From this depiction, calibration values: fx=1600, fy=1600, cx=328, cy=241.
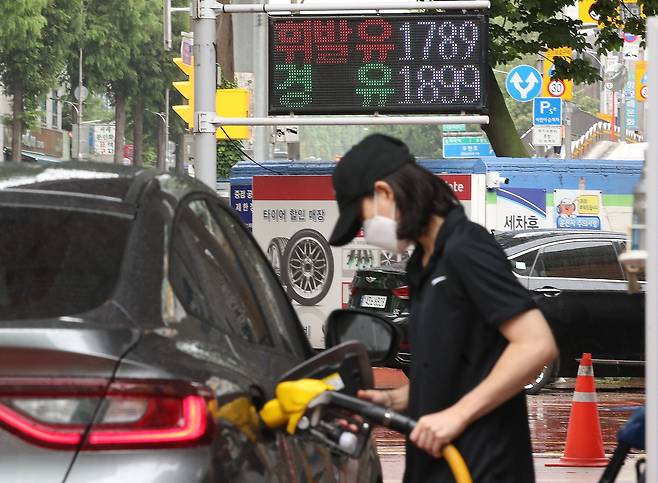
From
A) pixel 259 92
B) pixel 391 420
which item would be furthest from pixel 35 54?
pixel 391 420

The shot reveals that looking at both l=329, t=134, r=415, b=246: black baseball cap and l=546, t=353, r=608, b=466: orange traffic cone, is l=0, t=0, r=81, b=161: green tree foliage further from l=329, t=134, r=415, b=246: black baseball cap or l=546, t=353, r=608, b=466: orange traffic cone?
l=329, t=134, r=415, b=246: black baseball cap

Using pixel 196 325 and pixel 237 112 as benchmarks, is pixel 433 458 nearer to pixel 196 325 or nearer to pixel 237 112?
pixel 196 325

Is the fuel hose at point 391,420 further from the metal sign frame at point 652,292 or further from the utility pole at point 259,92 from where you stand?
the utility pole at point 259,92

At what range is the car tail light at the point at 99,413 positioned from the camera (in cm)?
286

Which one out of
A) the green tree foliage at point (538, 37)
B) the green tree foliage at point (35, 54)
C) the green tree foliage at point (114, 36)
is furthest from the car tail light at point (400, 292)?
the green tree foliage at point (114, 36)

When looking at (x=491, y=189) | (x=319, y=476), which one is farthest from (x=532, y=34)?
(x=319, y=476)

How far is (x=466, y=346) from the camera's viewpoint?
12.9 feet

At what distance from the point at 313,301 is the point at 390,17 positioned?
5.27 m

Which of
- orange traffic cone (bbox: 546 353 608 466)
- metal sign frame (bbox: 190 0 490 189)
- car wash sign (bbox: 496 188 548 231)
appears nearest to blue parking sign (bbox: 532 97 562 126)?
car wash sign (bbox: 496 188 548 231)

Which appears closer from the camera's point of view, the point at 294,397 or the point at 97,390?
the point at 97,390

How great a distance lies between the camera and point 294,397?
11.2ft

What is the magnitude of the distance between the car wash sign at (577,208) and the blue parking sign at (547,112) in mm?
14755

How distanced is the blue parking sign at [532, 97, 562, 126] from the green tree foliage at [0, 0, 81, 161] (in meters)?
31.1

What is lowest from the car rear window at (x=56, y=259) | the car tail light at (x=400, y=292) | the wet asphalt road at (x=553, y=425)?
the wet asphalt road at (x=553, y=425)
